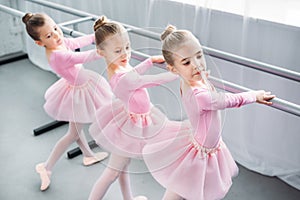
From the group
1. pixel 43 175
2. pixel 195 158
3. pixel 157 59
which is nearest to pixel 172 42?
pixel 157 59

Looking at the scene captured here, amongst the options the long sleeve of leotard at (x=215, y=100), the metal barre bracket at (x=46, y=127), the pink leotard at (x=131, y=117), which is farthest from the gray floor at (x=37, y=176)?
the long sleeve of leotard at (x=215, y=100)

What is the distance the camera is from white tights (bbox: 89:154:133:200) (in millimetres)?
1782

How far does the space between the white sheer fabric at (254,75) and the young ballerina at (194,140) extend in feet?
1.64

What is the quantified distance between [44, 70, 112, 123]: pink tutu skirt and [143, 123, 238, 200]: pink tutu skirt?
34 cm

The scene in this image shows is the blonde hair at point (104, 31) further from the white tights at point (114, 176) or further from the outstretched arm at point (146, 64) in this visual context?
the white tights at point (114, 176)

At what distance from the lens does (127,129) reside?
5.56 ft

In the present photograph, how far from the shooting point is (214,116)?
4.86 feet

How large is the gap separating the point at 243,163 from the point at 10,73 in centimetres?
220

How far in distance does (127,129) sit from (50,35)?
0.63 meters

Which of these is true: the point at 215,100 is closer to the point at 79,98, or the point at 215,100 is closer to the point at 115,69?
the point at 115,69

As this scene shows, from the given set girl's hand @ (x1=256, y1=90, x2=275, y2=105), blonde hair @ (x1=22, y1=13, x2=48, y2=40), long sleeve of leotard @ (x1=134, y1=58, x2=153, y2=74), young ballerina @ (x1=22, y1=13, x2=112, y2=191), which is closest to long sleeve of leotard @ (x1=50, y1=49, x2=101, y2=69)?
young ballerina @ (x1=22, y1=13, x2=112, y2=191)

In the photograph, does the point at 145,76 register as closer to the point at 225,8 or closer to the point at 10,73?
the point at 225,8

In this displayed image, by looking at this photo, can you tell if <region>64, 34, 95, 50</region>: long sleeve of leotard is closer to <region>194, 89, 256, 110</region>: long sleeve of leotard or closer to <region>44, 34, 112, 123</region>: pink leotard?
<region>44, 34, 112, 123</region>: pink leotard

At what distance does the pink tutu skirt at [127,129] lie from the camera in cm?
162
